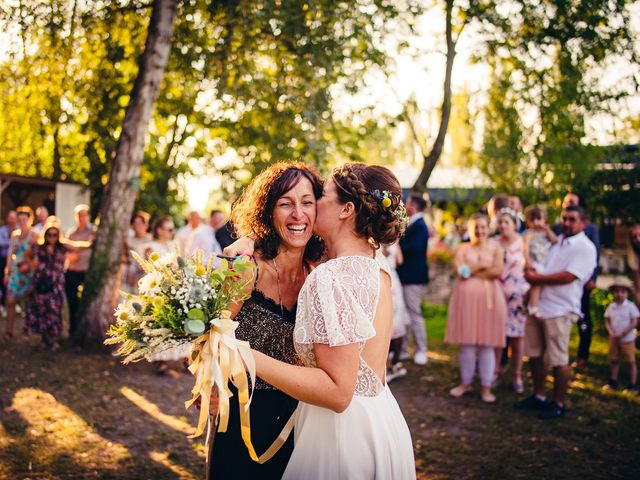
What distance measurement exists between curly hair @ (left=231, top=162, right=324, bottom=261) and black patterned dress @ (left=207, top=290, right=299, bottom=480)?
1.07ft

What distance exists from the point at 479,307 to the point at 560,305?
0.97 m

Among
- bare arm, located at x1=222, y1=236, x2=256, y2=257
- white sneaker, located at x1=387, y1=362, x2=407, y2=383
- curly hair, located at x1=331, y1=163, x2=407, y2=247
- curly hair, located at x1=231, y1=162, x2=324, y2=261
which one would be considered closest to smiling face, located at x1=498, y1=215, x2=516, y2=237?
white sneaker, located at x1=387, y1=362, x2=407, y2=383

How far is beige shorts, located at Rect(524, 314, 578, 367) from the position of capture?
244 inches

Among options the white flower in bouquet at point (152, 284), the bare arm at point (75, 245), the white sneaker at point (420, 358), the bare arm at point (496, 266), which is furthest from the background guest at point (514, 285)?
the bare arm at point (75, 245)

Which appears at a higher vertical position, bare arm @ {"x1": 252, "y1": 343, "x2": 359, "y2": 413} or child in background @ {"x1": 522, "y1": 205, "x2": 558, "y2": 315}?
child in background @ {"x1": 522, "y1": 205, "x2": 558, "y2": 315}

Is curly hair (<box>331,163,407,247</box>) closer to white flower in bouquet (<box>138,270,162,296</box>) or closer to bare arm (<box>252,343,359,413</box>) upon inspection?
bare arm (<box>252,343,359,413</box>)

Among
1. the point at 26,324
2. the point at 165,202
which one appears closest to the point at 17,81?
the point at 26,324

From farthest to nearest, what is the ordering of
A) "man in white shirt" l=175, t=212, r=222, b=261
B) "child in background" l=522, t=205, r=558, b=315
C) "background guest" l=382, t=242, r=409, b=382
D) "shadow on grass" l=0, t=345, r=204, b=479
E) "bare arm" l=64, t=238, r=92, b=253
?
"man in white shirt" l=175, t=212, r=222, b=261, "bare arm" l=64, t=238, r=92, b=253, "background guest" l=382, t=242, r=409, b=382, "child in background" l=522, t=205, r=558, b=315, "shadow on grass" l=0, t=345, r=204, b=479

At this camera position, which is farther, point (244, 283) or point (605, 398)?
point (605, 398)

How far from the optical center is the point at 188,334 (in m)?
2.19

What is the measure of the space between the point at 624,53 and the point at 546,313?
555 cm

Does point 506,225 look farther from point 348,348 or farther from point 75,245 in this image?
point 75,245

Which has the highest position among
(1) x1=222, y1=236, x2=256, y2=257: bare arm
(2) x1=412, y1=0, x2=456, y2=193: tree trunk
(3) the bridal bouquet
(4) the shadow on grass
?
(2) x1=412, y1=0, x2=456, y2=193: tree trunk

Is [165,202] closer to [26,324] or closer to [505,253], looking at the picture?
[26,324]
